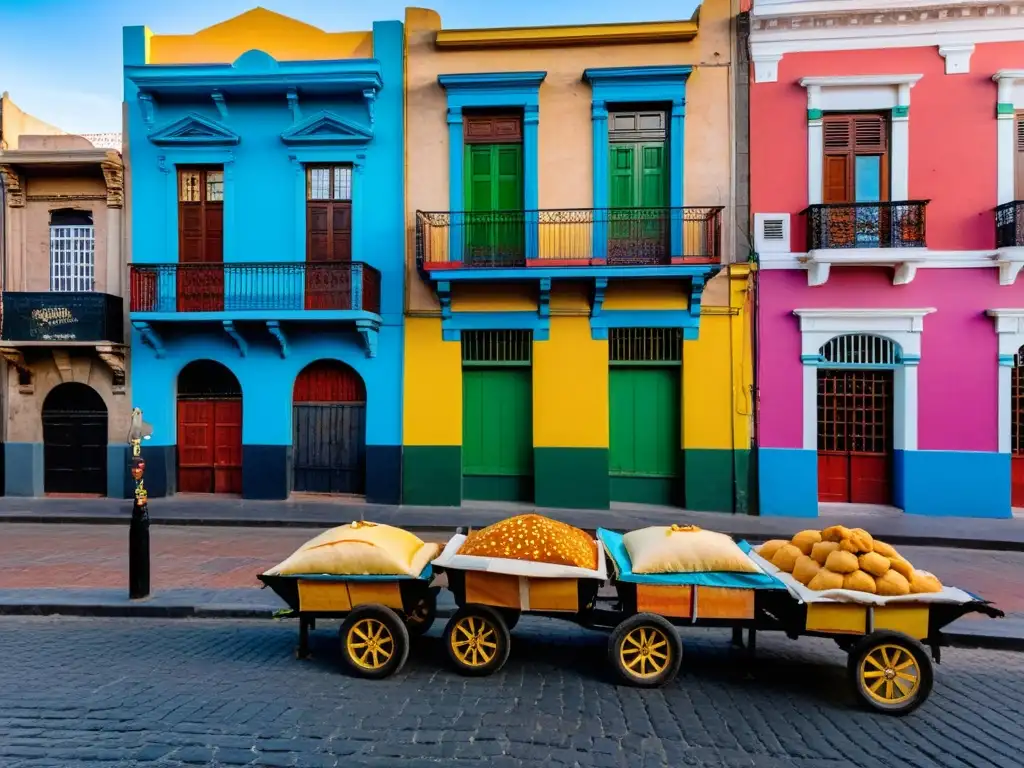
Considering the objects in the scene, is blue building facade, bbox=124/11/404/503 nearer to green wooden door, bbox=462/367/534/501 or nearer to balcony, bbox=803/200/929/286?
green wooden door, bbox=462/367/534/501

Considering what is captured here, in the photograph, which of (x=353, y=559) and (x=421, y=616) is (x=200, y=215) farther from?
(x=421, y=616)

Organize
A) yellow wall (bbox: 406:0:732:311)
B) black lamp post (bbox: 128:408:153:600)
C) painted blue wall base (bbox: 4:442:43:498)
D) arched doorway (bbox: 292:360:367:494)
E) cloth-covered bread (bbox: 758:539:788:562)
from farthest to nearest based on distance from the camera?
painted blue wall base (bbox: 4:442:43:498), arched doorway (bbox: 292:360:367:494), yellow wall (bbox: 406:0:732:311), black lamp post (bbox: 128:408:153:600), cloth-covered bread (bbox: 758:539:788:562)

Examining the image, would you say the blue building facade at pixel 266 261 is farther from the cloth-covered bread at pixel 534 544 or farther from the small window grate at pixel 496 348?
the cloth-covered bread at pixel 534 544

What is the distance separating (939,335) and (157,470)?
1573 cm

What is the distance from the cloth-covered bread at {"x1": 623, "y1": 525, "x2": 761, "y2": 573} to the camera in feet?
14.2

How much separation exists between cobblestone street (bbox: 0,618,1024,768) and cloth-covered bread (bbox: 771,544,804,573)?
34.8 inches

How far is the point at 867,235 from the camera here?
1058 cm

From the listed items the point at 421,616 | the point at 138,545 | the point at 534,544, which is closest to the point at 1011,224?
the point at 534,544

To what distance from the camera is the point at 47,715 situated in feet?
13.1

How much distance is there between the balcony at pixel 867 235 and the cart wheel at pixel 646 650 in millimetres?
8665

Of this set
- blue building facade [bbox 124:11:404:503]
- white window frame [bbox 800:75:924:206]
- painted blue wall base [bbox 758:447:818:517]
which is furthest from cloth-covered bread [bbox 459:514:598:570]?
white window frame [bbox 800:75:924:206]

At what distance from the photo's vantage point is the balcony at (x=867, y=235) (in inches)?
409

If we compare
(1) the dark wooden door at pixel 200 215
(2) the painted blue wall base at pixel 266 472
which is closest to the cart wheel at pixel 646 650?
(2) the painted blue wall base at pixel 266 472

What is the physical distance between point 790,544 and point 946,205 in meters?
9.42
